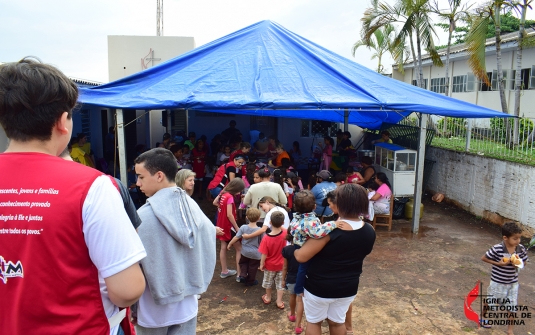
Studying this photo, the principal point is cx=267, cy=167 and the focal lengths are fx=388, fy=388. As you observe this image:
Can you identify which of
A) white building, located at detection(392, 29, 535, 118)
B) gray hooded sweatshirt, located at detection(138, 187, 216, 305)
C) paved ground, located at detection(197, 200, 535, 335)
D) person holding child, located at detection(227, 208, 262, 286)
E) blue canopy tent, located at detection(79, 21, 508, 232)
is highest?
white building, located at detection(392, 29, 535, 118)

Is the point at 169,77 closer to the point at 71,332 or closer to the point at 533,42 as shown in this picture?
the point at 71,332

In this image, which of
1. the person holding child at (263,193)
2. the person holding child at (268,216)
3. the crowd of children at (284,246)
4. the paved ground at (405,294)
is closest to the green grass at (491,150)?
the paved ground at (405,294)

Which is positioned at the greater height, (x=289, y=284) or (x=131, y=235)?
(x=131, y=235)

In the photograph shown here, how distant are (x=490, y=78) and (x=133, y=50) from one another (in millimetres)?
14226

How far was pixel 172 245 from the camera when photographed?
2.16 metres

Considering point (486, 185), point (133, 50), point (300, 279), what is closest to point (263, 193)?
point (300, 279)

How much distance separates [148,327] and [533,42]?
36.6 ft

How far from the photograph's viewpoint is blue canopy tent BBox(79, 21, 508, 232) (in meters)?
5.83

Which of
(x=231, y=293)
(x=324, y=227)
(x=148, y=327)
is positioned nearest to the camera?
(x=148, y=327)

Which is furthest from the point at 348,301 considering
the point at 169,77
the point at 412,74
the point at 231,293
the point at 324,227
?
the point at 412,74

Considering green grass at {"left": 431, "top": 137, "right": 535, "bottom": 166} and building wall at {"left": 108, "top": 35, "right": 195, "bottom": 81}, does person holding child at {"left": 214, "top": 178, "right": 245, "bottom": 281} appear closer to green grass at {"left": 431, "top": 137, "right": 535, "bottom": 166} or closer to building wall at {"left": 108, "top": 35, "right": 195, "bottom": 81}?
green grass at {"left": 431, "top": 137, "right": 535, "bottom": 166}

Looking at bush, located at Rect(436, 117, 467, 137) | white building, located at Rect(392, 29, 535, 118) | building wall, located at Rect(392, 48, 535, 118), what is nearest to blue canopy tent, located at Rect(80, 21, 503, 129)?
bush, located at Rect(436, 117, 467, 137)

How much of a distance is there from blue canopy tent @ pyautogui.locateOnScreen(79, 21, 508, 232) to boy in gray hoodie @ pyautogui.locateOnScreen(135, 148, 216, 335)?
139 inches

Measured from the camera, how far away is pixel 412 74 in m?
22.7
